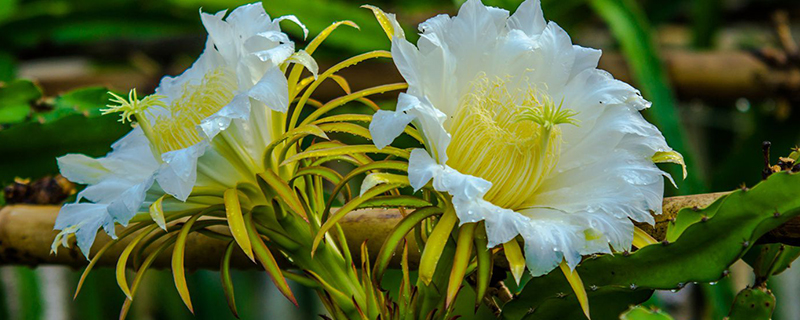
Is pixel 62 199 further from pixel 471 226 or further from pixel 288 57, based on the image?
pixel 471 226

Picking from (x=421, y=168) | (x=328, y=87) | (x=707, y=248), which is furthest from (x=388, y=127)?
(x=328, y=87)

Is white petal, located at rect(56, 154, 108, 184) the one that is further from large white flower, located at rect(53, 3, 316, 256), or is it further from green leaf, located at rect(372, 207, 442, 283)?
green leaf, located at rect(372, 207, 442, 283)

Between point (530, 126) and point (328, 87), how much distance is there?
111 centimetres

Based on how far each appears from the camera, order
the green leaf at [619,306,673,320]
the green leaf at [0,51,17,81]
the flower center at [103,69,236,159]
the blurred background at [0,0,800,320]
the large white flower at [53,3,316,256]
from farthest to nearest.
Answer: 1. the green leaf at [0,51,17,81]
2. the blurred background at [0,0,800,320]
3. the flower center at [103,69,236,159]
4. the large white flower at [53,3,316,256]
5. the green leaf at [619,306,673,320]

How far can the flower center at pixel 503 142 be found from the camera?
57 cm

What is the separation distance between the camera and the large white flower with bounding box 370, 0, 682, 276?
505mm

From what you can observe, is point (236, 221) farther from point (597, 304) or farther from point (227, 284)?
point (597, 304)

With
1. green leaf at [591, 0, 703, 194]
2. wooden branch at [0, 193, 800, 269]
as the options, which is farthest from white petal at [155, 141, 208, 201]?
green leaf at [591, 0, 703, 194]

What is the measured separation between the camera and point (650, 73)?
1437 mm

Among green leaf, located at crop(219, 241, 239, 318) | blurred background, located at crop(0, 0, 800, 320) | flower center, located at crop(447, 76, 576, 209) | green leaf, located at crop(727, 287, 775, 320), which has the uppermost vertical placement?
flower center, located at crop(447, 76, 576, 209)

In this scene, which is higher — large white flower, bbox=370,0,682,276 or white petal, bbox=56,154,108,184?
large white flower, bbox=370,0,682,276

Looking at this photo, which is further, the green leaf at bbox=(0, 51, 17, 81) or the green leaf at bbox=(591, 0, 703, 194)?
the green leaf at bbox=(0, 51, 17, 81)

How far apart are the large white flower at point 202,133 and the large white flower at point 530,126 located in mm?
101

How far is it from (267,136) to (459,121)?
16 centimetres
